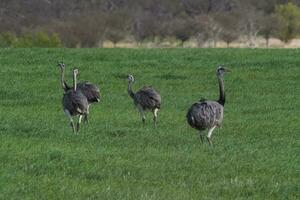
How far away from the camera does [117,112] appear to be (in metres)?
21.4

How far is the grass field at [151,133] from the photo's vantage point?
468 inches

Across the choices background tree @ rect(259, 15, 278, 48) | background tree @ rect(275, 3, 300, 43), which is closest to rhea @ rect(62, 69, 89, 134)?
background tree @ rect(259, 15, 278, 48)

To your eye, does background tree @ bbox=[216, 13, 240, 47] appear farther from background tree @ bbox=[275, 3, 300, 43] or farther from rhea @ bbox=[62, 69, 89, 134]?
rhea @ bbox=[62, 69, 89, 134]

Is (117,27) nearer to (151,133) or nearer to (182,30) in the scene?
(182,30)

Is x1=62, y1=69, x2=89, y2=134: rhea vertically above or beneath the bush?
beneath

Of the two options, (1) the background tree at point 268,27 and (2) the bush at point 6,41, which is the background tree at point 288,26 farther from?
(2) the bush at point 6,41

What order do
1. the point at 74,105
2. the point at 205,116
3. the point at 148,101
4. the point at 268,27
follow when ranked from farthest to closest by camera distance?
the point at 268,27 < the point at 148,101 < the point at 74,105 < the point at 205,116

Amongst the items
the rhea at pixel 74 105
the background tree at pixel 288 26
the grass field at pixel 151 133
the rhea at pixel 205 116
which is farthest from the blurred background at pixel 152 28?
the rhea at pixel 205 116

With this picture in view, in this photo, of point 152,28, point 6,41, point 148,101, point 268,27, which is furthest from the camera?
point 152,28

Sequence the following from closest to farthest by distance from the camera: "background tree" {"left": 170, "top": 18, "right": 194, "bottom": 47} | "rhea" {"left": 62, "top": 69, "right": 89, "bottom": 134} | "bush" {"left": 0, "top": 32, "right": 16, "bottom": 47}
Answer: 1. "rhea" {"left": 62, "top": 69, "right": 89, "bottom": 134}
2. "bush" {"left": 0, "top": 32, "right": 16, "bottom": 47}
3. "background tree" {"left": 170, "top": 18, "right": 194, "bottom": 47}

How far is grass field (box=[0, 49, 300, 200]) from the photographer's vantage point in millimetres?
11891

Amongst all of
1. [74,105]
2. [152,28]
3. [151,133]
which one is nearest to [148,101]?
[151,133]

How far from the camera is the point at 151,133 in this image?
56.6 feet

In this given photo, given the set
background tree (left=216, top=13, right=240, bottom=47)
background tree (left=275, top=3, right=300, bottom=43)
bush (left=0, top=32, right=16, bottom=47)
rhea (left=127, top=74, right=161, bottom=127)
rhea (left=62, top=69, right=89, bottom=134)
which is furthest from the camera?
background tree (left=275, top=3, right=300, bottom=43)
